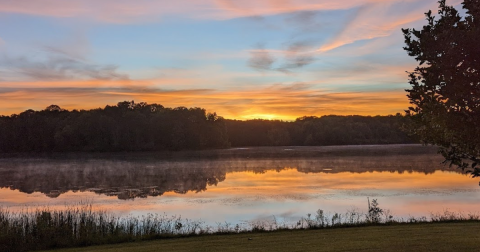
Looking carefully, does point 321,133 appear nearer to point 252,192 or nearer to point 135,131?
point 135,131

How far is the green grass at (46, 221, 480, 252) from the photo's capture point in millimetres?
7910

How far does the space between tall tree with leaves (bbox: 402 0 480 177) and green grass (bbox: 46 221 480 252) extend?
2524 mm

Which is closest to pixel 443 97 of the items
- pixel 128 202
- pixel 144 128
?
pixel 128 202

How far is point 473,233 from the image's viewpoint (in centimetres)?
894

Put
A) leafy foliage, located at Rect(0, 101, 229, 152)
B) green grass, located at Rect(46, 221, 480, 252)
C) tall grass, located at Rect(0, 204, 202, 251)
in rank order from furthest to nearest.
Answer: leafy foliage, located at Rect(0, 101, 229, 152) → tall grass, located at Rect(0, 204, 202, 251) → green grass, located at Rect(46, 221, 480, 252)

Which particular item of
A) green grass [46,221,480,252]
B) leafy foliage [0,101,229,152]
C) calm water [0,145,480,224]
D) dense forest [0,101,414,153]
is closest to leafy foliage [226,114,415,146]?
dense forest [0,101,414,153]

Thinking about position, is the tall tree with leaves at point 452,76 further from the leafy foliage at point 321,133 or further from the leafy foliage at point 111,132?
the leafy foliage at point 321,133

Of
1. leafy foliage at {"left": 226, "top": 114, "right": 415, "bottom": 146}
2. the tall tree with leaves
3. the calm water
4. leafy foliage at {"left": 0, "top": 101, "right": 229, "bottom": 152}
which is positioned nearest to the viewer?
the tall tree with leaves

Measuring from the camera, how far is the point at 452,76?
18.0 ft

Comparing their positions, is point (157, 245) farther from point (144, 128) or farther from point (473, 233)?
Result: point (144, 128)

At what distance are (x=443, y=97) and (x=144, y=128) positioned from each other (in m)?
83.2

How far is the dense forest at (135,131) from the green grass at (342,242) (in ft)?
245

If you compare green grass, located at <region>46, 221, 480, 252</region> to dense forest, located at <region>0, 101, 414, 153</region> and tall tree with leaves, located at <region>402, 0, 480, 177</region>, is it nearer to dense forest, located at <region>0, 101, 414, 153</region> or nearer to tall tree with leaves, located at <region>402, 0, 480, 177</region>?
tall tree with leaves, located at <region>402, 0, 480, 177</region>

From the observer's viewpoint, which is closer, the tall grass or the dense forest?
the tall grass
